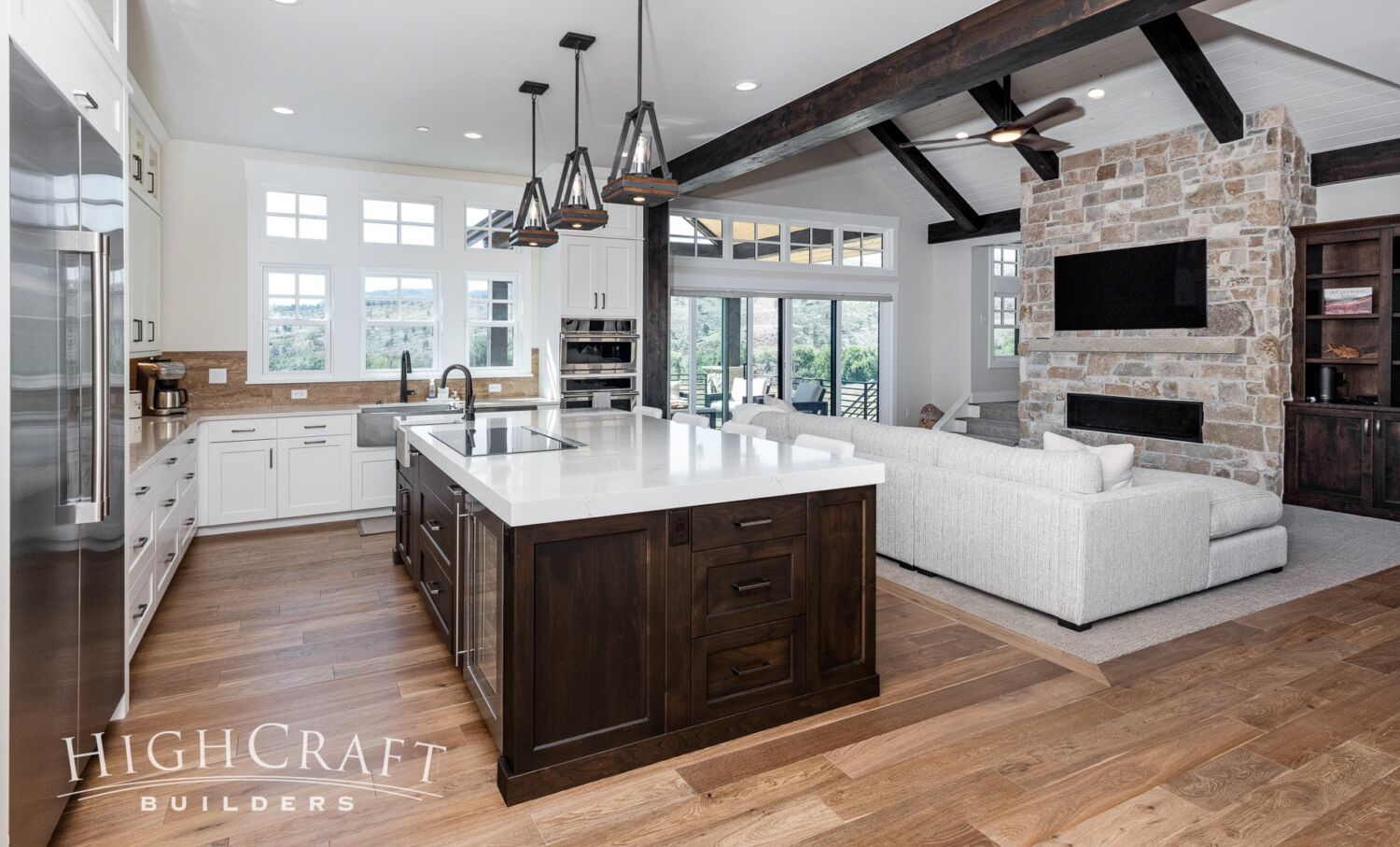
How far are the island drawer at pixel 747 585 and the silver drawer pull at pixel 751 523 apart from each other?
6cm

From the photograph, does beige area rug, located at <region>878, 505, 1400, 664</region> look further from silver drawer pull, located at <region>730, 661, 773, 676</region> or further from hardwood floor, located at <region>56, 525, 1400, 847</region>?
silver drawer pull, located at <region>730, 661, 773, 676</region>

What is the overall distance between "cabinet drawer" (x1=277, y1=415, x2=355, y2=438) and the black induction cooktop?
2.36m

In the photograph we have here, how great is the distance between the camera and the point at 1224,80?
6211 mm

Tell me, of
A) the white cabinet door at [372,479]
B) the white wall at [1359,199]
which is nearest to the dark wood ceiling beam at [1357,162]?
the white wall at [1359,199]

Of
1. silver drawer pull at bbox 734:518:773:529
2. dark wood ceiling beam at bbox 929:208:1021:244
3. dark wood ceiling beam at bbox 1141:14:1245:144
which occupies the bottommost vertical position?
silver drawer pull at bbox 734:518:773:529

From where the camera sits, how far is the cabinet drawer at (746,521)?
253 centimetres

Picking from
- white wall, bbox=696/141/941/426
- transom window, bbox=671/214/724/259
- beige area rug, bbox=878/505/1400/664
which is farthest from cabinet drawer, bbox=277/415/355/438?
white wall, bbox=696/141/941/426

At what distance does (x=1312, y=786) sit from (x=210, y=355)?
6831 mm

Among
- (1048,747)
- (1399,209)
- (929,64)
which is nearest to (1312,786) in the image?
(1048,747)

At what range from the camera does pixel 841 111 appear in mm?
4770

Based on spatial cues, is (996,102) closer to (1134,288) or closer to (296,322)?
(1134,288)

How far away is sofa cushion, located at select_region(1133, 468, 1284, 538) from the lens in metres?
4.13

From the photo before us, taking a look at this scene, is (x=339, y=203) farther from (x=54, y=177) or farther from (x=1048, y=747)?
(x=1048, y=747)

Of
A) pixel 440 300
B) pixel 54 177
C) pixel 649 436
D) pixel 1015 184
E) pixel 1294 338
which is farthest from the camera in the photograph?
pixel 1015 184
